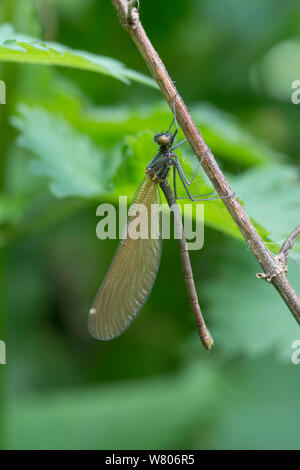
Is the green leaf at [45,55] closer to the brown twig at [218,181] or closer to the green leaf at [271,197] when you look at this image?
the brown twig at [218,181]

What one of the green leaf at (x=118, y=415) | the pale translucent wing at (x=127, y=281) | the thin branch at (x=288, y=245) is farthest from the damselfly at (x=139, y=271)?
the green leaf at (x=118, y=415)

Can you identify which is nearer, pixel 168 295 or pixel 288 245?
pixel 288 245

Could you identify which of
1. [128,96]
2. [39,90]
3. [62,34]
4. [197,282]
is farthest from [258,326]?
[62,34]

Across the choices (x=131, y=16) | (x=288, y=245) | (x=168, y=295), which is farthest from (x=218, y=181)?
(x=168, y=295)

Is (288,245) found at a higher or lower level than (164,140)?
lower

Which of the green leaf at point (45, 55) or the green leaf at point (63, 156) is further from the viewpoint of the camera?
the green leaf at point (63, 156)

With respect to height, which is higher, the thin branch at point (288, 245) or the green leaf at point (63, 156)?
the green leaf at point (63, 156)

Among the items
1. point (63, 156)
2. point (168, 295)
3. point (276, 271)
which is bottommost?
point (276, 271)

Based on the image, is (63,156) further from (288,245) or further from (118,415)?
(118,415)

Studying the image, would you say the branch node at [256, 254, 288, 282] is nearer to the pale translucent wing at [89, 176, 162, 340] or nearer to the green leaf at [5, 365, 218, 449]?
the pale translucent wing at [89, 176, 162, 340]
